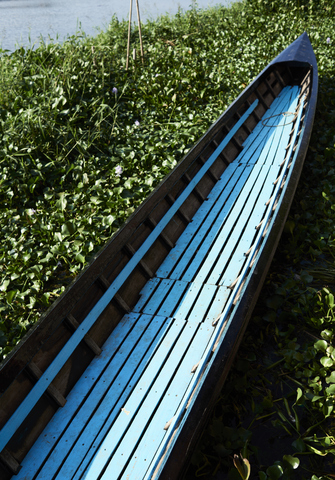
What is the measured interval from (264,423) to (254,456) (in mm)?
219

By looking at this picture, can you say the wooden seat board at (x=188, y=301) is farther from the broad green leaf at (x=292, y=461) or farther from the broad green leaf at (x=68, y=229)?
the broad green leaf at (x=68, y=229)

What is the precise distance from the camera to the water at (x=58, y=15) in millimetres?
8469

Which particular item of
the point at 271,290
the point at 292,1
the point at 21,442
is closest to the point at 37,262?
the point at 21,442

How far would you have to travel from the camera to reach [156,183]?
171 inches

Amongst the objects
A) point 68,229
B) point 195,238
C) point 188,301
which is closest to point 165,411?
point 188,301

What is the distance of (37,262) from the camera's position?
3.58 metres

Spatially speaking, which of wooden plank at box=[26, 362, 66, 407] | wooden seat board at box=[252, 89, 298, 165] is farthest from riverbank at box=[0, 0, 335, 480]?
wooden plank at box=[26, 362, 66, 407]

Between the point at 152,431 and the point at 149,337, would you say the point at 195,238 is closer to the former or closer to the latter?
the point at 149,337

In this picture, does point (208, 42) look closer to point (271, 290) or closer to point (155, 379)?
point (271, 290)

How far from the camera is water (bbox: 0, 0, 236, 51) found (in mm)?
8469

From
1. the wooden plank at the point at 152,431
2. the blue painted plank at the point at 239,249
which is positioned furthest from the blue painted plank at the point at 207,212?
the wooden plank at the point at 152,431

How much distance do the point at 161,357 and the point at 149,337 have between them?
0.18 m

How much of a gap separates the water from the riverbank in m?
1.30

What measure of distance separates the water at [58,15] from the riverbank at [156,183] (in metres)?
1.30
